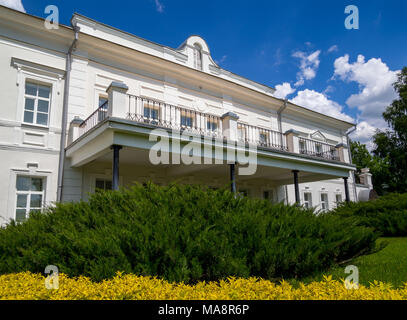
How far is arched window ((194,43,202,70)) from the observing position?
13945mm

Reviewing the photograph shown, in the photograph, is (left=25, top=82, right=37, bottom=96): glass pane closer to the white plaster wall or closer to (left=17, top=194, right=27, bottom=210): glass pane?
the white plaster wall

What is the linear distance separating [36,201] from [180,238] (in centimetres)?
727

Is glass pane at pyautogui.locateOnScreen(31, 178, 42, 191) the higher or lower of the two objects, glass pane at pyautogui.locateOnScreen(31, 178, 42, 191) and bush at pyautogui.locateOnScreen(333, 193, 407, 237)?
the higher

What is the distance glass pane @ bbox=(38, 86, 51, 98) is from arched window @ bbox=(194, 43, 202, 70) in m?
6.68

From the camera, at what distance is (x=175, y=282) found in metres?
3.06

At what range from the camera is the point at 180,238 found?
3.51 m

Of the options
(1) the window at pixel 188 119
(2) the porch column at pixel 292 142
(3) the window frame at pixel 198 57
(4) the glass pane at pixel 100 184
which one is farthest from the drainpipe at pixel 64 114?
(2) the porch column at pixel 292 142

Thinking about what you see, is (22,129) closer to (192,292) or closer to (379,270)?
(192,292)

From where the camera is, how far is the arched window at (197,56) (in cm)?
1395

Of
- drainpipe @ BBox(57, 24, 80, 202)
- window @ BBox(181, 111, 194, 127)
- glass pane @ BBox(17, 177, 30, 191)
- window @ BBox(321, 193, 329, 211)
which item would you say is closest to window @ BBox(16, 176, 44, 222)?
glass pane @ BBox(17, 177, 30, 191)
